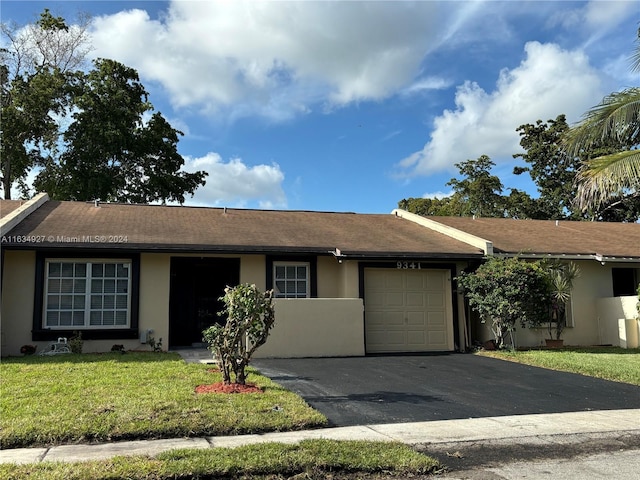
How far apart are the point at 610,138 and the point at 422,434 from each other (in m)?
8.05

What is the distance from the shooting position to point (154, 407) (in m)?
6.79

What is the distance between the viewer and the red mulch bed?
805 centimetres

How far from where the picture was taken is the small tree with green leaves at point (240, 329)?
830cm

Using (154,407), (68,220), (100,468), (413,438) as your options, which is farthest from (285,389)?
(68,220)

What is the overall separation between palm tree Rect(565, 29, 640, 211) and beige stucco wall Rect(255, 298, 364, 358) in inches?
232

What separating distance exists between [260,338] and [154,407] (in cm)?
213

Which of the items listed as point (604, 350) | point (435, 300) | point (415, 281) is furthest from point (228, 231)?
point (604, 350)

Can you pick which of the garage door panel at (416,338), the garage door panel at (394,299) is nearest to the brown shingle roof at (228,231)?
the garage door panel at (394,299)

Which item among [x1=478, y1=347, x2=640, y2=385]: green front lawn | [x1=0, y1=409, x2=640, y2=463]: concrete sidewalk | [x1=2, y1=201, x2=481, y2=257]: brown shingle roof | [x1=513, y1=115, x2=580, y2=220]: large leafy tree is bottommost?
[x1=0, y1=409, x2=640, y2=463]: concrete sidewalk

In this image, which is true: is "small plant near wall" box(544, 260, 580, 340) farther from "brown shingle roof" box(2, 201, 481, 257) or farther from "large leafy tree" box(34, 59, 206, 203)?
"large leafy tree" box(34, 59, 206, 203)

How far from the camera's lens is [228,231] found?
15.5 metres

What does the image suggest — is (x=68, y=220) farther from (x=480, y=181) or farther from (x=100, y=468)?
(x=480, y=181)

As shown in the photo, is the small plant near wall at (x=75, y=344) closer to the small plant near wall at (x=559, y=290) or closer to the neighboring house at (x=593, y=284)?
the neighboring house at (x=593, y=284)

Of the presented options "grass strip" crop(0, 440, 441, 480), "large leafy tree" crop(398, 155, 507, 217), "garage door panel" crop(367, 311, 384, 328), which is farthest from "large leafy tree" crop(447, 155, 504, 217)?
"grass strip" crop(0, 440, 441, 480)
